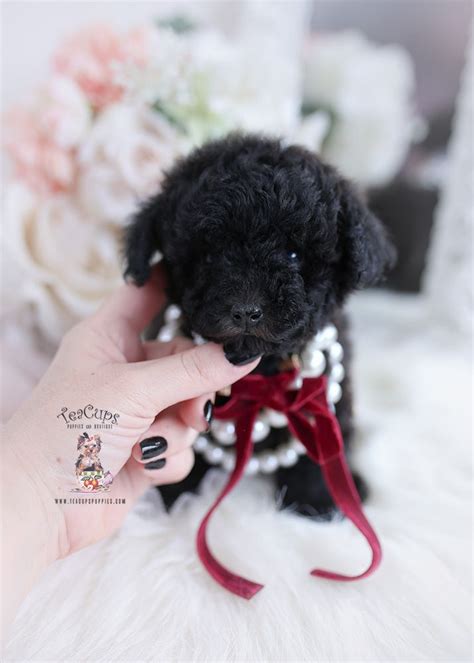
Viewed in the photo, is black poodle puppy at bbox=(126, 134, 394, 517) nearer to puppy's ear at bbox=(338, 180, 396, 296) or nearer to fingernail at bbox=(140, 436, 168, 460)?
puppy's ear at bbox=(338, 180, 396, 296)

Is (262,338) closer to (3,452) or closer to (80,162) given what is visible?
(3,452)

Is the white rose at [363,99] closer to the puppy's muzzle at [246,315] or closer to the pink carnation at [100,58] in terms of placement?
the pink carnation at [100,58]

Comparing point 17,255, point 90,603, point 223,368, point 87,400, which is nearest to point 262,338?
point 223,368

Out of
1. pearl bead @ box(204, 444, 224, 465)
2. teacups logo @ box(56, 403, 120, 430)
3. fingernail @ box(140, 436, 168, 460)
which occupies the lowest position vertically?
pearl bead @ box(204, 444, 224, 465)

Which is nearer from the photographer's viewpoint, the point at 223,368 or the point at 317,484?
the point at 223,368

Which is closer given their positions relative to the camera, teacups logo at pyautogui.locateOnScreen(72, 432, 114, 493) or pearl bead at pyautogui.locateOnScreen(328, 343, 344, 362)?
teacups logo at pyautogui.locateOnScreen(72, 432, 114, 493)

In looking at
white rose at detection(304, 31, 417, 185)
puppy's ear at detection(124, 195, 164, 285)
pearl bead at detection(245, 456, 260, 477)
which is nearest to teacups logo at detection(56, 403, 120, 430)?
puppy's ear at detection(124, 195, 164, 285)
